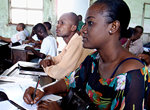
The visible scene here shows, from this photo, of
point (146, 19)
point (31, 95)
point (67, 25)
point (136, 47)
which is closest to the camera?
point (31, 95)

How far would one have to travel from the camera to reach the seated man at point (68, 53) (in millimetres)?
1753

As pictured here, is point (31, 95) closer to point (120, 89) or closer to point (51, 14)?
point (120, 89)

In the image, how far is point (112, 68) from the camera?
1.00 meters

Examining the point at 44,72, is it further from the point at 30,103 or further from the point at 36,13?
the point at 36,13

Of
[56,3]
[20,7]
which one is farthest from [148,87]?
[20,7]

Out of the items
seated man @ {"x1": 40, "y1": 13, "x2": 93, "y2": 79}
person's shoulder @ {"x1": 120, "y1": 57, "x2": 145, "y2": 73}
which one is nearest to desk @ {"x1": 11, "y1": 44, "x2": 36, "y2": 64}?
seated man @ {"x1": 40, "y1": 13, "x2": 93, "y2": 79}

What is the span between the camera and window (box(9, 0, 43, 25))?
5996mm

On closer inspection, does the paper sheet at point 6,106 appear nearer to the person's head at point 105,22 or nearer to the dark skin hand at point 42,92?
the dark skin hand at point 42,92

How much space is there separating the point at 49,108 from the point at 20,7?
571 centimetres

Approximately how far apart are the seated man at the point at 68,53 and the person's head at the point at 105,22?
77 cm

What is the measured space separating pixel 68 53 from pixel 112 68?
0.84 m

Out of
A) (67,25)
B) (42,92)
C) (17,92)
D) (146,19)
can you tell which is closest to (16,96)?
(17,92)

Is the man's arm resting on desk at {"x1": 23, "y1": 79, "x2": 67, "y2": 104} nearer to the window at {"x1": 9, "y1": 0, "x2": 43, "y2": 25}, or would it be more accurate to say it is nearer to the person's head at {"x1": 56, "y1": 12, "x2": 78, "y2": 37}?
the person's head at {"x1": 56, "y1": 12, "x2": 78, "y2": 37}

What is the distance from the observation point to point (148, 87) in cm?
91
